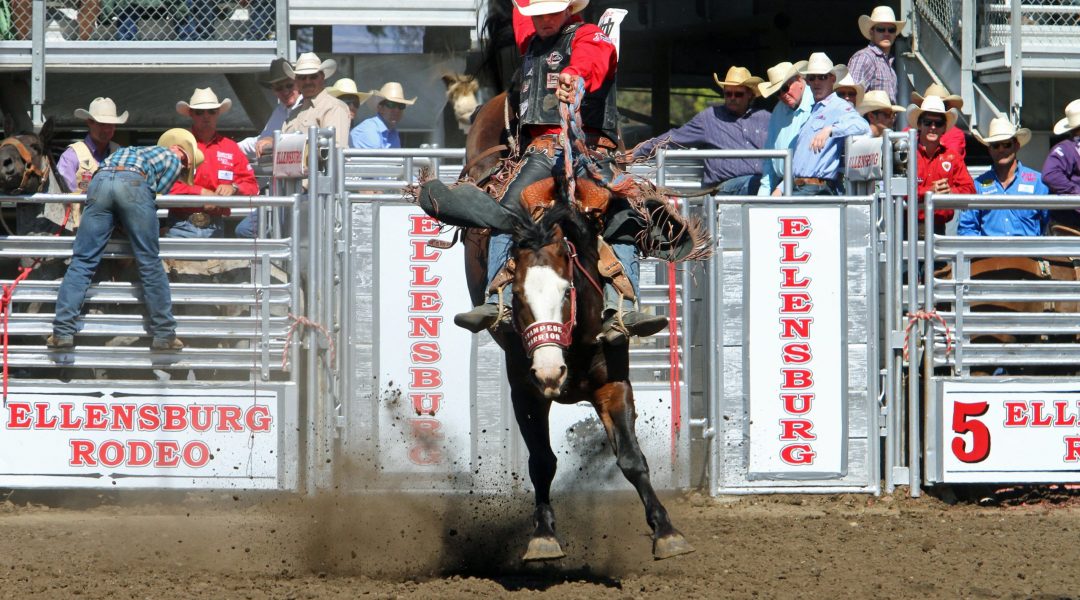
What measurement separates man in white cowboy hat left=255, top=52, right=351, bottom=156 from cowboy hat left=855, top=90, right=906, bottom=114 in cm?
367

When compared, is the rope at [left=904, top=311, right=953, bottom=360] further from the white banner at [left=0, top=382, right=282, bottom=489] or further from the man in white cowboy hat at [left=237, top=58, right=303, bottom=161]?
the man in white cowboy hat at [left=237, top=58, right=303, bottom=161]

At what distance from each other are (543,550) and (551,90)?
7.22 feet

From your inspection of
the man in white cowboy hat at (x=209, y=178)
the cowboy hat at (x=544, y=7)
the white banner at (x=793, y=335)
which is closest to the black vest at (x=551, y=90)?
the cowboy hat at (x=544, y=7)

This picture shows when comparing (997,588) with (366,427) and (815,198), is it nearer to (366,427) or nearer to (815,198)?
(815,198)

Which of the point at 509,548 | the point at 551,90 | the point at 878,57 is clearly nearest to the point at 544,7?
the point at 551,90

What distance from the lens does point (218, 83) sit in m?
12.6

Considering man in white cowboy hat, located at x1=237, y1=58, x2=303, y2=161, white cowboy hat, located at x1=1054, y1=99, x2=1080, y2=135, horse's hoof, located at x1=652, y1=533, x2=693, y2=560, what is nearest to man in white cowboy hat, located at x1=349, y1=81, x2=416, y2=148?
man in white cowboy hat, located at x1=237, y1=58, x2=303, y2=161

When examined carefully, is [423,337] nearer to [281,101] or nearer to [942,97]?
[281,101]

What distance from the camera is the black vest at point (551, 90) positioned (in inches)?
265

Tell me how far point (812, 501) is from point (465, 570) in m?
2.80

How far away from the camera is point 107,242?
838 centimetres

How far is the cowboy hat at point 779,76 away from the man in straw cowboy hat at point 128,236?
4201 millimetres

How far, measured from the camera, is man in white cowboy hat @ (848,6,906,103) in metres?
10.8

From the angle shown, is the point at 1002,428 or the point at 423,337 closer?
the point at 1002,428
